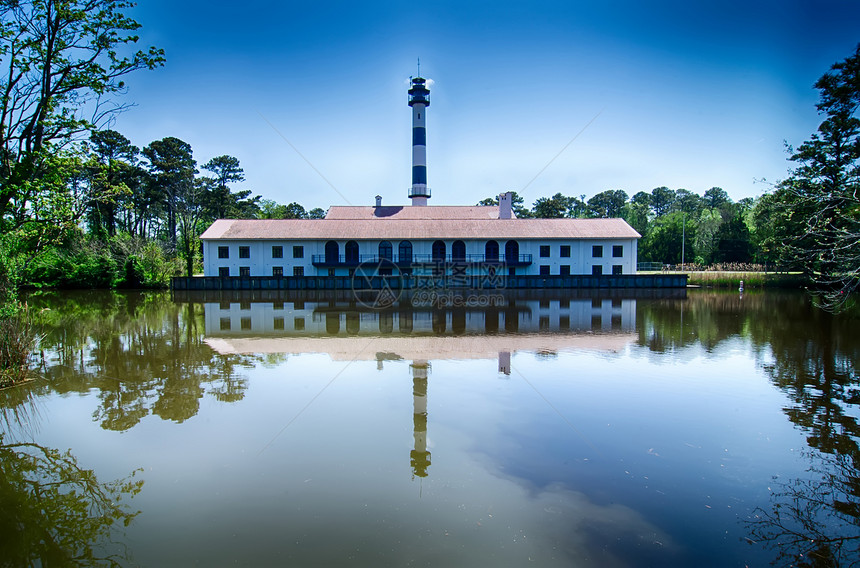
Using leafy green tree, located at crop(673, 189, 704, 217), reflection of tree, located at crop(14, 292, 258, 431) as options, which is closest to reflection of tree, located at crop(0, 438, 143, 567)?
reflection of tree, located at crop(14, 292, 258, 431)

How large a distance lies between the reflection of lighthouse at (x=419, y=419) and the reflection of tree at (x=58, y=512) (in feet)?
10.5

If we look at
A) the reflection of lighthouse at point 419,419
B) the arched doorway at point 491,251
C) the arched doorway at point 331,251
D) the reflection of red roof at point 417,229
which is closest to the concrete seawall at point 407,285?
the arched doorway at point 491,251

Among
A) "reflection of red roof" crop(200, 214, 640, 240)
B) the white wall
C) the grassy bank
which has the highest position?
"reflection of red roof" crop(200, 214, 640, 240)

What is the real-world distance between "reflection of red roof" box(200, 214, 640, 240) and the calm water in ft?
82.8

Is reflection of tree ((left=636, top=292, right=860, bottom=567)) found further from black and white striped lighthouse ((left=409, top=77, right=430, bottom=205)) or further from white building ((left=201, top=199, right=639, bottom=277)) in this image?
black and white striped lighthouse ((left=409, top=77, right=430, bottom=205))

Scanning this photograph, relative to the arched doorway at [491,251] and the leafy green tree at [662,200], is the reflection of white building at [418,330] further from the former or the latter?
the leafy green tree at [662,200]

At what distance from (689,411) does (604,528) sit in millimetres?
4393

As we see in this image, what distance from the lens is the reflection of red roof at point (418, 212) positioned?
4800cm

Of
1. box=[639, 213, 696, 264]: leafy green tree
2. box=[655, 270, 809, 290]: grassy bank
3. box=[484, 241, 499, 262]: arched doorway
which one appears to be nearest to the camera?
box=[484, 241, 499, 262]: arched doorway

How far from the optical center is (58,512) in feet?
17.4

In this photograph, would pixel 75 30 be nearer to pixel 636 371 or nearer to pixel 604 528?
pixel 604 528

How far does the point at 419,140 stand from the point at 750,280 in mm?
32940

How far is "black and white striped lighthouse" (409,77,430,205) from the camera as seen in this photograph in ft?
157

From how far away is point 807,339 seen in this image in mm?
15617
